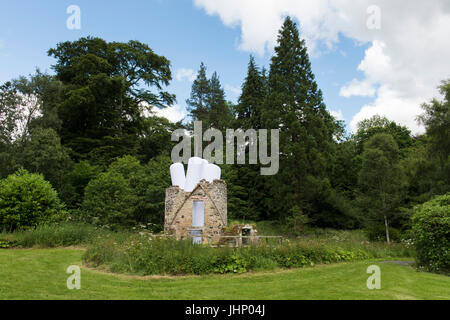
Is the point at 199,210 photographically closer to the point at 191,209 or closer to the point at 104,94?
the point at 191,209

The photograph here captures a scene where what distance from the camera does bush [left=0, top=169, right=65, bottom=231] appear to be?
52.6 ft

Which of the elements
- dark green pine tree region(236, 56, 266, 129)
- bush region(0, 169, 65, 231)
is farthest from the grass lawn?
dark green pine tree region(236, 56, 266, 129)

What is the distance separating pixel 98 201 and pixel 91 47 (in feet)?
74.7

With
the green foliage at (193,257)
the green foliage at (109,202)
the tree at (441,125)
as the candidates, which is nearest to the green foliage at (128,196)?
the green foliage at (109,202)

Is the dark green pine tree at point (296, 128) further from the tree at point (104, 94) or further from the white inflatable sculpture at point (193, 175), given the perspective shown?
the tree at point (104, 94)

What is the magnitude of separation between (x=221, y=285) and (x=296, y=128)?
19.3 m

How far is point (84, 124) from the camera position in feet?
115

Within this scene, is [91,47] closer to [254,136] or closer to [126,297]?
[254,136]

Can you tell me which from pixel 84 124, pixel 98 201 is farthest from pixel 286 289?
pixel 84 124

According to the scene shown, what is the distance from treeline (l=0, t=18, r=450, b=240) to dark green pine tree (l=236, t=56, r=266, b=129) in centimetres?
12

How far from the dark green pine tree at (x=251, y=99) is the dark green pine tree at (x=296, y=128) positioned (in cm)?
505

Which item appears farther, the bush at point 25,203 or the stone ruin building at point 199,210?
the stone ruin building at point 199,210

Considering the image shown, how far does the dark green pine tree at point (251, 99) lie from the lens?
3294cm
